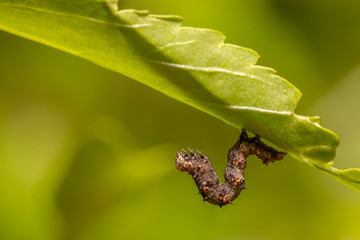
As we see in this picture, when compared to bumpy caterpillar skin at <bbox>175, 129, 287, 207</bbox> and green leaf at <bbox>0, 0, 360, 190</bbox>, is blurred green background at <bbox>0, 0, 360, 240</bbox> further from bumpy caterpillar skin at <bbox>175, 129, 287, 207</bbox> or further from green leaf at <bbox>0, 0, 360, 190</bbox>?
green leaf at <bbox>0, 0, 360, 190</bbox>

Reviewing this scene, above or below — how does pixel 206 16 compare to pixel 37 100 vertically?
above

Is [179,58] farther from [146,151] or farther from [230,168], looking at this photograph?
[146,151]

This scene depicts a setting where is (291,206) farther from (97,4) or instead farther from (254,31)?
(97,4)

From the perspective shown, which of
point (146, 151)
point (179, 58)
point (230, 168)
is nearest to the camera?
point (179, 58)

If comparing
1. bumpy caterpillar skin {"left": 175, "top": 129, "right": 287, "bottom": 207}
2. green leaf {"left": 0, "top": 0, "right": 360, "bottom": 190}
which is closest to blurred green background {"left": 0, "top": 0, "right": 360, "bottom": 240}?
bumpy caterpillar skin {"left": 175, "top": 129, "right": 287, "bottom": 207}

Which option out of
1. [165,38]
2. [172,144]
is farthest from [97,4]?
[172,144]

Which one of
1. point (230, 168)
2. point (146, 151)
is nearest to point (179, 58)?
point (230, 168)

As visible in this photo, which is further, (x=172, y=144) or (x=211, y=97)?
(x=172, y=144)
